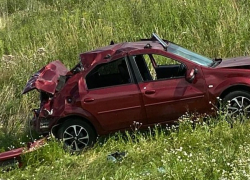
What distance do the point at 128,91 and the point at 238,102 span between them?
1.94 meters

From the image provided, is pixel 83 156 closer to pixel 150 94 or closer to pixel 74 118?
pixel 74 118

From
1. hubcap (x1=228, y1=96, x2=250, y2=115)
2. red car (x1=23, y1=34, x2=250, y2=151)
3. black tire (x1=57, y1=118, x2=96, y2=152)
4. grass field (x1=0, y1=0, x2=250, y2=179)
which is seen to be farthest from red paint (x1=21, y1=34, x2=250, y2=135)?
grass field (x1=0, y1=0, x2=250, y2=179)

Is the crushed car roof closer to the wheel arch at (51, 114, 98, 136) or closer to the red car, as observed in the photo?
the red car

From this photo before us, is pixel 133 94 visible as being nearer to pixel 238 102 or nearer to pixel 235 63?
pixel 238 102

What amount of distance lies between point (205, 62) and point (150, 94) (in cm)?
132

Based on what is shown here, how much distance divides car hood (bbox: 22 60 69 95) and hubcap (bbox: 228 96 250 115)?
3.27 meters

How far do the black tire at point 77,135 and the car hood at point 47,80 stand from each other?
731 mm

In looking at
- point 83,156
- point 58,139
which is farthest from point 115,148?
point 58,139

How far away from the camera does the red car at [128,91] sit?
27.3 ft

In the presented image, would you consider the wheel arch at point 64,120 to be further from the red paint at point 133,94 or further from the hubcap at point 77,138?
the hubcap at point 77,138

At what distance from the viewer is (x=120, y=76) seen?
8.84 metres

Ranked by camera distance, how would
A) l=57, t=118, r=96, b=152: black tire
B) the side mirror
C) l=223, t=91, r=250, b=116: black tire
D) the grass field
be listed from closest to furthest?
the grass field
l=223, t=91, r=250, b=116: black tire
the side mirror
l=57, t=118, r=96, b=152: black tire

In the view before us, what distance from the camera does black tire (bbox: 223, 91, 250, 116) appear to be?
8094 millimetres

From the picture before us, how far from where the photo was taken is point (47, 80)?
9.18m
